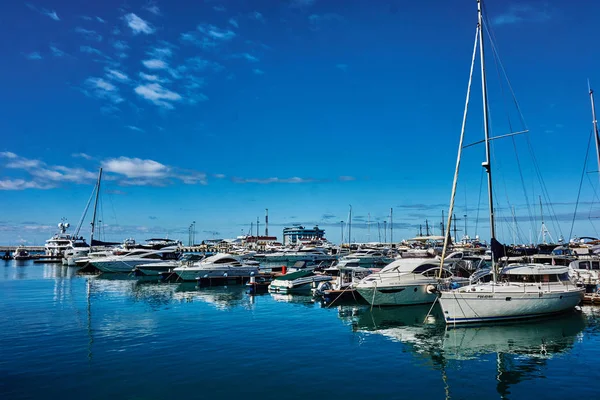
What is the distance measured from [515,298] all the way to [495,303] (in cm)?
140

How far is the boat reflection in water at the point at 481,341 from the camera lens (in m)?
17.1

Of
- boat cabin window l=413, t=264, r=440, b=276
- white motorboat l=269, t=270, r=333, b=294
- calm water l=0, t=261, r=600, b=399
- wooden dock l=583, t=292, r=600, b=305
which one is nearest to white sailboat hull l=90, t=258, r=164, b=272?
white motorboat l=269, t=270, r=333, b=294

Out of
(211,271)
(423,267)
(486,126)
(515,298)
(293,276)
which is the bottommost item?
(211,271)

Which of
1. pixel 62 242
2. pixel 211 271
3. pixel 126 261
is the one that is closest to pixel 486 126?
pixel 211 271

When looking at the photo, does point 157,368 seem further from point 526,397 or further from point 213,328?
point 526,397

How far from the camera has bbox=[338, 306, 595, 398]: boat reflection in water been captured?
17109 millimetres

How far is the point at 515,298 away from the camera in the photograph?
998 inches

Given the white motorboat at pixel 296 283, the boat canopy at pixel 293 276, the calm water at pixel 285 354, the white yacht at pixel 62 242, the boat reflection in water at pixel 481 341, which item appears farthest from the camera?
the white yacht at pixel 62 242

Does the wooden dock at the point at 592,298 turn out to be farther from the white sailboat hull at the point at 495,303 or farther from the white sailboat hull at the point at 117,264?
the white sailboat hull at the point at 117,264

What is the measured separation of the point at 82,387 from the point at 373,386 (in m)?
10.9

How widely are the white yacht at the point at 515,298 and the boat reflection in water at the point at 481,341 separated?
0.69m

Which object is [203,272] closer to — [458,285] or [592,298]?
[458,285]

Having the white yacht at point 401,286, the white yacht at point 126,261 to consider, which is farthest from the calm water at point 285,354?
the white yacht at point 126,261

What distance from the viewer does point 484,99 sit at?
28500 millimetres
